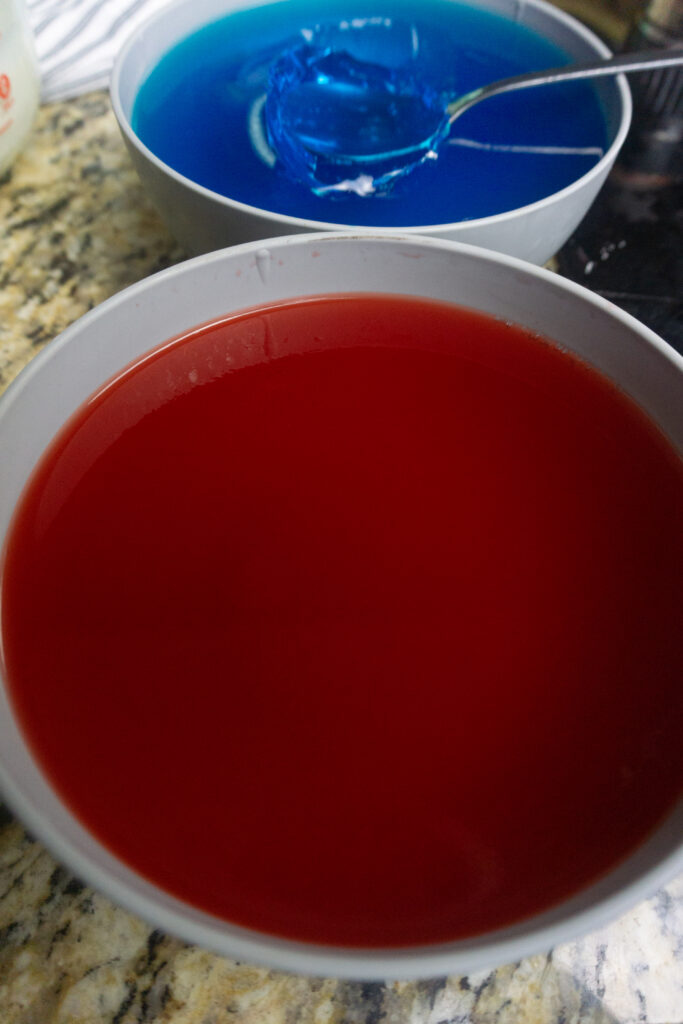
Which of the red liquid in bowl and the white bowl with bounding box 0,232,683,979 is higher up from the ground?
the white bowl with bounding box 0,232,683,979

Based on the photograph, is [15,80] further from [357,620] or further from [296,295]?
[357,620]

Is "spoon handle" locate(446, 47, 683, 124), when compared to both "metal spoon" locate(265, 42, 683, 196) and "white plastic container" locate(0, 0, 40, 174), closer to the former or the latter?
"metal spoon" locate(265, 42, 683, 196)

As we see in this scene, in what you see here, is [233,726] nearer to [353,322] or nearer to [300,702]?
[300,702]

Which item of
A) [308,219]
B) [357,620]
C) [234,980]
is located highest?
[308,219]

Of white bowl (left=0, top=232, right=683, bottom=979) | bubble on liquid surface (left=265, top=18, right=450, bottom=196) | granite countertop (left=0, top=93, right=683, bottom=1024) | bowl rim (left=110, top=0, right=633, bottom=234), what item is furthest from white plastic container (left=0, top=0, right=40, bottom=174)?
granite countertop (left=0, top=93, right=683, bottom=1024)

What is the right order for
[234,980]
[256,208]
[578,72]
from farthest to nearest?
1. [578,72]
2. [256,208]
3. [234,980]

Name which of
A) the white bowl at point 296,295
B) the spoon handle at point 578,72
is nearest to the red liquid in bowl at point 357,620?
the white bowl at point 296,295

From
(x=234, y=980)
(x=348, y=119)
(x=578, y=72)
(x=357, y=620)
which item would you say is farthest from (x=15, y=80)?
(x=234, y=980)
